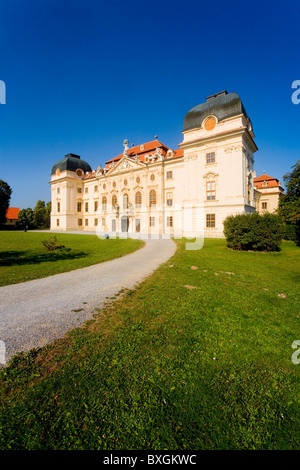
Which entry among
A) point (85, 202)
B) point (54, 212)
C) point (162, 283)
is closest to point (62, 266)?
point (162, 283)

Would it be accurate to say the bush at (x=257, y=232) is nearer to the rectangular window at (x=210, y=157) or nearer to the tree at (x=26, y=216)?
the rectangular window at (x=210, y=157)

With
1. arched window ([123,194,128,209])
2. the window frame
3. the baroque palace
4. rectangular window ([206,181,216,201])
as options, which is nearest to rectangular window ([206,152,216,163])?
the baroque palace

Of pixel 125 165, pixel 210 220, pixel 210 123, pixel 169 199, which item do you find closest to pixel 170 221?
pixel 169 199

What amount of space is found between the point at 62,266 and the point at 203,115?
28361 millimetres

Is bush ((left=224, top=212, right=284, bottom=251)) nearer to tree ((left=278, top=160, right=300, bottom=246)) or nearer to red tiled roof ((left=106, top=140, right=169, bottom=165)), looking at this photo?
tree ((left=278, top=160, right=300, bottom=246))

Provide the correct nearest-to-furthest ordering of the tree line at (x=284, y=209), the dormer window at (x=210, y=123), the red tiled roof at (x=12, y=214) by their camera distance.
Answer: the tree line at (x=284, y=209), the dormer window at (x=210, y=123), the red tiled roof at (x=12, y=214)

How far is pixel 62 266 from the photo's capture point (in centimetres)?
955

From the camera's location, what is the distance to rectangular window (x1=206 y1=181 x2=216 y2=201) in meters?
27.7

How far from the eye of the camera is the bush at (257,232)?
14.3 metres

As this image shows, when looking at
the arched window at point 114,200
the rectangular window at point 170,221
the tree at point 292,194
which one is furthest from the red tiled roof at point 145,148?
the tree at point 292,194

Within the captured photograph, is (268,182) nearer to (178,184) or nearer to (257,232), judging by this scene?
(178,184)

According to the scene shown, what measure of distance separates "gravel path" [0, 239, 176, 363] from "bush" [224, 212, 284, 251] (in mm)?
9458
